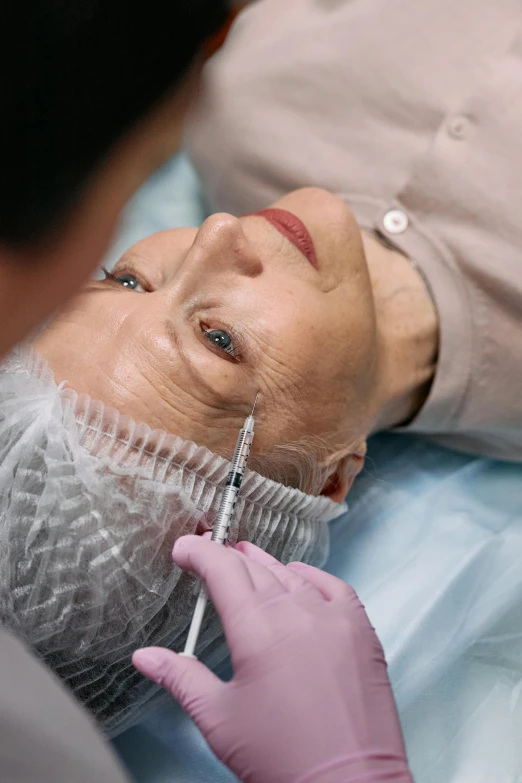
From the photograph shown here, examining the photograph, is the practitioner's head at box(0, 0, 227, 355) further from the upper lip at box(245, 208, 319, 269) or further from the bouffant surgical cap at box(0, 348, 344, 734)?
Answer: the upper lip at box(245, 208, 319, 269)

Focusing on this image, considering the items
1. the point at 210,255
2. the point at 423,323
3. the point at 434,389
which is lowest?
the point at 434,389

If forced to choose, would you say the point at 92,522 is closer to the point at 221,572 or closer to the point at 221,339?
the point at 221,572

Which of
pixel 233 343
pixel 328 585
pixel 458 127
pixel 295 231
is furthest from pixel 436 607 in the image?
pixel 458 127

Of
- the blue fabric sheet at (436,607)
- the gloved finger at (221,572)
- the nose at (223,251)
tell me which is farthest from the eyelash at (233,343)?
the gloved finger at (221,572)

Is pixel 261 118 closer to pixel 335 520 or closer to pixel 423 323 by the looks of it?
pixel 423 323

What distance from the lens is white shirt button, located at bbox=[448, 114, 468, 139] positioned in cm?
158

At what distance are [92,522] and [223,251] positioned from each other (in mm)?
531

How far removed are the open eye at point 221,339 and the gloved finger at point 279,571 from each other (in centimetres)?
34

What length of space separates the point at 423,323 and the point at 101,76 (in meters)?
1.18

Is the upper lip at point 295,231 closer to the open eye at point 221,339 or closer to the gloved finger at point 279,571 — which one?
the open eye at point 221,339

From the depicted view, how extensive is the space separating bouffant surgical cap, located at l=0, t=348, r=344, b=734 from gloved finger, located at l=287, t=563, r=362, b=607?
0.16 metres

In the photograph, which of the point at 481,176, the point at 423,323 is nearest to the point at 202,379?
the point at 423,323

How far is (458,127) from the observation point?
159 cm

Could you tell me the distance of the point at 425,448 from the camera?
1.84 meters
